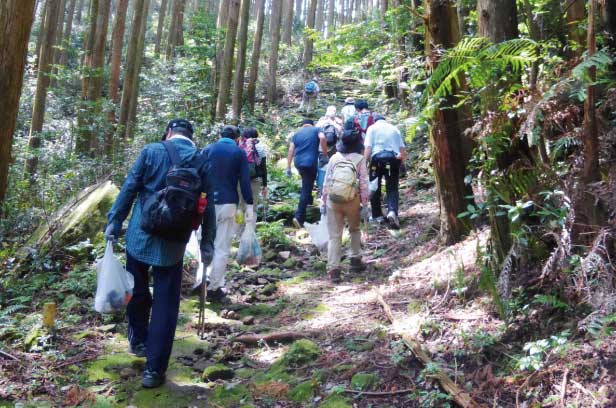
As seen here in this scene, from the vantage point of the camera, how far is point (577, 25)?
5004 millimetres

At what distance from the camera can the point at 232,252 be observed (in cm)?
967

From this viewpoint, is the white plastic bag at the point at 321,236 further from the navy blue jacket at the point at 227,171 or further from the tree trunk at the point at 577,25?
the tree trunk at the point at 577,25

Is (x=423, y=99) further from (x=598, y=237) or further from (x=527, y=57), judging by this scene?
(x=598, y=237)

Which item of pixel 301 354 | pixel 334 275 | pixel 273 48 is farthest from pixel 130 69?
pixel 301 354

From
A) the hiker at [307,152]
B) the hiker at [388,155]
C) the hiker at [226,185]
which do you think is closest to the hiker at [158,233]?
the hiker at [226,185]

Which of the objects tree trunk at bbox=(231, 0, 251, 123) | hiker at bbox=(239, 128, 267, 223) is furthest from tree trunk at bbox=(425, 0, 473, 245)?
tree trunk at bbox=(231, 0, 251, 123)

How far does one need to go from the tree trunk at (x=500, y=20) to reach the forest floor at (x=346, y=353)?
5.70 ft

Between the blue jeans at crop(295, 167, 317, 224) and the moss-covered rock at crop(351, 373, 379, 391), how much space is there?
6.33 metres

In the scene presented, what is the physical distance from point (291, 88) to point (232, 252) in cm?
1932

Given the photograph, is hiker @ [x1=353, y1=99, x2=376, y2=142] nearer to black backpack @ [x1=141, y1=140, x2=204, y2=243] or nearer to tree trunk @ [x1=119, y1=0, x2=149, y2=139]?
black backpack @ [x1=141, y1=140, x2=204, y2=243]

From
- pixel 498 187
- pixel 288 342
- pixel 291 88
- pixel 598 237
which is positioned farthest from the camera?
pixel 291 88

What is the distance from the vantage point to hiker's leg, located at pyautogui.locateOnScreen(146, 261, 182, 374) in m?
4.72

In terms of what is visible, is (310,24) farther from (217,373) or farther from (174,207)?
(217,373)

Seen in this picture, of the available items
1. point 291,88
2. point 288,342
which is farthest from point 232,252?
point 291,88
